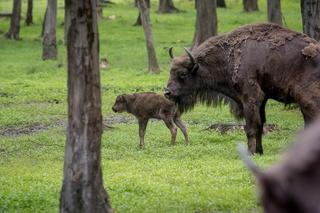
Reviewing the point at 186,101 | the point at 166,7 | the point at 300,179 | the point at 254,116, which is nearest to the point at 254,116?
the point at 254,116

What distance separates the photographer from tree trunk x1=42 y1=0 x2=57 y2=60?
32.9 meters

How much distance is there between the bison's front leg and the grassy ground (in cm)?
31

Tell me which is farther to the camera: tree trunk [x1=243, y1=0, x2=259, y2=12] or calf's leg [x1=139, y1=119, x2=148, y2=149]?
tree trunk [x1=243, y1=0, x2=259, y2=12]

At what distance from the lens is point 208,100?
46.9 feet

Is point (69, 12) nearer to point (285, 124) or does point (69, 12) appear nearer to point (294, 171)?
point (294, 171)

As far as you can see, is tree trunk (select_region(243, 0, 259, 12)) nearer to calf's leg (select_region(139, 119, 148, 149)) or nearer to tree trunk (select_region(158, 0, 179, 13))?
tree trunk (select_region(158, 0, 179, 13))

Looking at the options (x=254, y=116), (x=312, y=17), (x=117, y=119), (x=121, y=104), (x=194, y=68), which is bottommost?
(x=117, y=119)

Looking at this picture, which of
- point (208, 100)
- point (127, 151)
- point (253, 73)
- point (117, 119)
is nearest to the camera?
point (253, 73)

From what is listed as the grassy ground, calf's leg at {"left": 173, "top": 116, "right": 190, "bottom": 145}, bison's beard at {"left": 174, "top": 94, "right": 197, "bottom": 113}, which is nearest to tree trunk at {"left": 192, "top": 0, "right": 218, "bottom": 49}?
the grassy ground

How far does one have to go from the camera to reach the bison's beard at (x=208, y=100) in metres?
13.9

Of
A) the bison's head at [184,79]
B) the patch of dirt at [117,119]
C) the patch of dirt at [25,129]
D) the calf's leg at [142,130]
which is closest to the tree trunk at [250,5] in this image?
the patch of dirt at [117,119]

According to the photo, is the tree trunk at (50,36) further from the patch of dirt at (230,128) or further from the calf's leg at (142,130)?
the calf's leg at (142,130)

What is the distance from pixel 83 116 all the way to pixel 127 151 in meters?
6.53

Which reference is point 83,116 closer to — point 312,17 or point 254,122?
point 254,122
